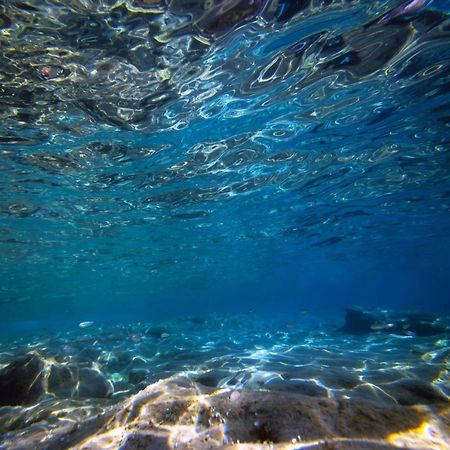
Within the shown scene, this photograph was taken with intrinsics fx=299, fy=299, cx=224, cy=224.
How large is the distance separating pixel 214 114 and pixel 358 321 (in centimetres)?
1659

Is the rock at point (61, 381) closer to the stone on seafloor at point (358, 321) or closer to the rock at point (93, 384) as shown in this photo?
the rock at point (93, 384)

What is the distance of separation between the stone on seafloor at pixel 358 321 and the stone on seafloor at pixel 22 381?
58.0ft

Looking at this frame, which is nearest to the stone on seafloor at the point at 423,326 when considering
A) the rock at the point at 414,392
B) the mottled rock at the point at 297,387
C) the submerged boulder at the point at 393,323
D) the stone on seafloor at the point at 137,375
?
the submerged boulder at the point at 393,323

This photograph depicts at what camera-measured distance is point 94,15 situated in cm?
722

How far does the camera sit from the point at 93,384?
28.0 ft

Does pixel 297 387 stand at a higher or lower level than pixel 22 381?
higher

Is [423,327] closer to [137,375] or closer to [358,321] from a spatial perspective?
[358,321]

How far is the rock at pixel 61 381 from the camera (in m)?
7.84

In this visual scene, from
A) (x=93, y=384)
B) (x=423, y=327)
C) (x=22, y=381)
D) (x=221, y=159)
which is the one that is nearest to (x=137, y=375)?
(x=93, y=384)

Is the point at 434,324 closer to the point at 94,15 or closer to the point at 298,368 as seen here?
the point at 298,368

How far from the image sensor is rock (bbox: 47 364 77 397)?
25.7ft

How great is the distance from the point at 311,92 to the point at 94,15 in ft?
24.6

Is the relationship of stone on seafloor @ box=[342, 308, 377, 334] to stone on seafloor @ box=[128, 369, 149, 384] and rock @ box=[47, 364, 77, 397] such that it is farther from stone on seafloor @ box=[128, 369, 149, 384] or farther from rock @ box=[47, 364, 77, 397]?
rock @ box=[47, 364, 77, 397]

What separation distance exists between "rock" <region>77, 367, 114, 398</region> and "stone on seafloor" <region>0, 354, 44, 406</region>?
98 cm
